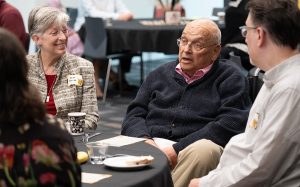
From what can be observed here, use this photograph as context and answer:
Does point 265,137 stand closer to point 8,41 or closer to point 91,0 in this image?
point 8,41

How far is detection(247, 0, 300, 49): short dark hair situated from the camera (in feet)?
8.61

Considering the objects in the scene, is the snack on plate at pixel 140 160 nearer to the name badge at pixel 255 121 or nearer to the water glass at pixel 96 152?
the water glass at pixel 96 152

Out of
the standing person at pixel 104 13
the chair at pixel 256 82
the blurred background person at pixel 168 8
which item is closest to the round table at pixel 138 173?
the chair at pixel 256 82

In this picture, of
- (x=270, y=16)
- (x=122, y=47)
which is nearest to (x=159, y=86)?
(x=270, y=16)

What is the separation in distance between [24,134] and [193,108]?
78.2 inches

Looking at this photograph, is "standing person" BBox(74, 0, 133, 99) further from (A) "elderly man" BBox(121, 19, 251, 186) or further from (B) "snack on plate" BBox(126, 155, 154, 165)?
(B) "snack on plate" BBox(126, 155, 154, 165)

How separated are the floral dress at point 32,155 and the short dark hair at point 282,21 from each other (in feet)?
3.83

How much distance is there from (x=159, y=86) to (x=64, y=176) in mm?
2020

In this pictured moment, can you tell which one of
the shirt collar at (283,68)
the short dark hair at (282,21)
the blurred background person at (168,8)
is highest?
the short dark hair at (282,21)

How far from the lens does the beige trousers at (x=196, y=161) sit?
337 centimetres

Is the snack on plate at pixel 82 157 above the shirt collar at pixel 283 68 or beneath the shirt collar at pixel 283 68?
beneath

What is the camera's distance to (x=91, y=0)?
8.67 metres

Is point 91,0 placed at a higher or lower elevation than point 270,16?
lower

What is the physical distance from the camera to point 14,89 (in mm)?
1793
